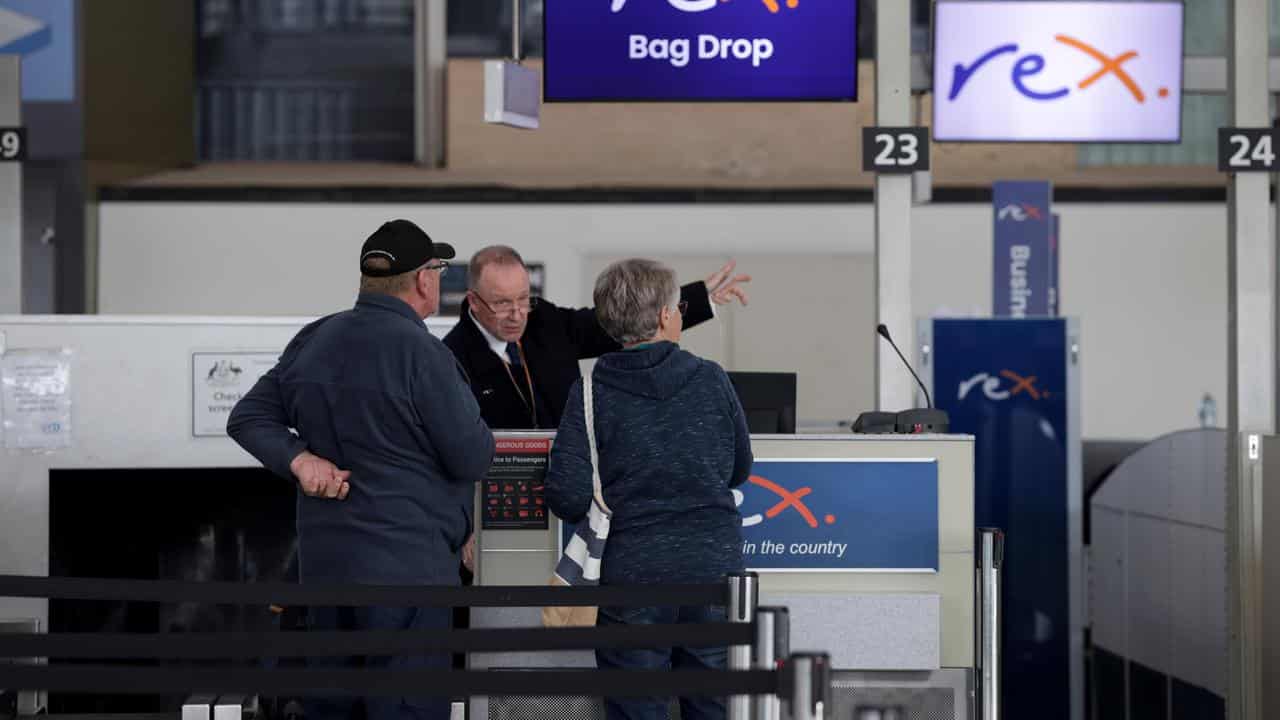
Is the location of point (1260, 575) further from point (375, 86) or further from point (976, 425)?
point (375, 86)

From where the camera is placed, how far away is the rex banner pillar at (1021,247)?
19.5ft

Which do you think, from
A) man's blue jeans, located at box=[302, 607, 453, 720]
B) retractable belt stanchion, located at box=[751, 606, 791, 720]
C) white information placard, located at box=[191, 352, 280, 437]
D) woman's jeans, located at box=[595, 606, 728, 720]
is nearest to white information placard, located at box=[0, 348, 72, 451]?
white information placard, located at box=[191, 352, 280, 437]

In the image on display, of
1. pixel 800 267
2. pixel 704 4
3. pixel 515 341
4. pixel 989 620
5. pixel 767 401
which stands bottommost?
pixel 989 620

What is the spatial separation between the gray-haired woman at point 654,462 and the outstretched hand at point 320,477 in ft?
1.38

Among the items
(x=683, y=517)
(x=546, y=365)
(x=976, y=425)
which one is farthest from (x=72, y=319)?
(x=976, y=425)

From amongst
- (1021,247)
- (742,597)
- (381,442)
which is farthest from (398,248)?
(1021,247)

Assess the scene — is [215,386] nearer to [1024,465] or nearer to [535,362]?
[535,362]

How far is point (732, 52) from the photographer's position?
4.50 meters

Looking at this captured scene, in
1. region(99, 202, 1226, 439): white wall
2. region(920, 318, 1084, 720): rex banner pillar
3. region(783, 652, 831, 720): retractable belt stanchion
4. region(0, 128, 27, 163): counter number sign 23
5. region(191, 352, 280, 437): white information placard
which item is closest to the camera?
region(783, 652, 831, 720): retractable belt stanchion

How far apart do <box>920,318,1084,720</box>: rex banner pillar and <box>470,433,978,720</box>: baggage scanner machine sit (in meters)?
1.86

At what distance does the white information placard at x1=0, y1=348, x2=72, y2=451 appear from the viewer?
4.15 m

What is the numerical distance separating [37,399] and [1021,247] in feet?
12.0

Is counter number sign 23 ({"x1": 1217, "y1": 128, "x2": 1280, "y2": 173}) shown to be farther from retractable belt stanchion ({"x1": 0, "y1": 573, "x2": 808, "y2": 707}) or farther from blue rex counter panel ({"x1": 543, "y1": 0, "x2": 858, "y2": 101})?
retractable belt stanchion ({"x1": 0, "y1": 573, "x2": 808, "y2": 707})

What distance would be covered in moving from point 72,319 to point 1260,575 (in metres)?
3.52
